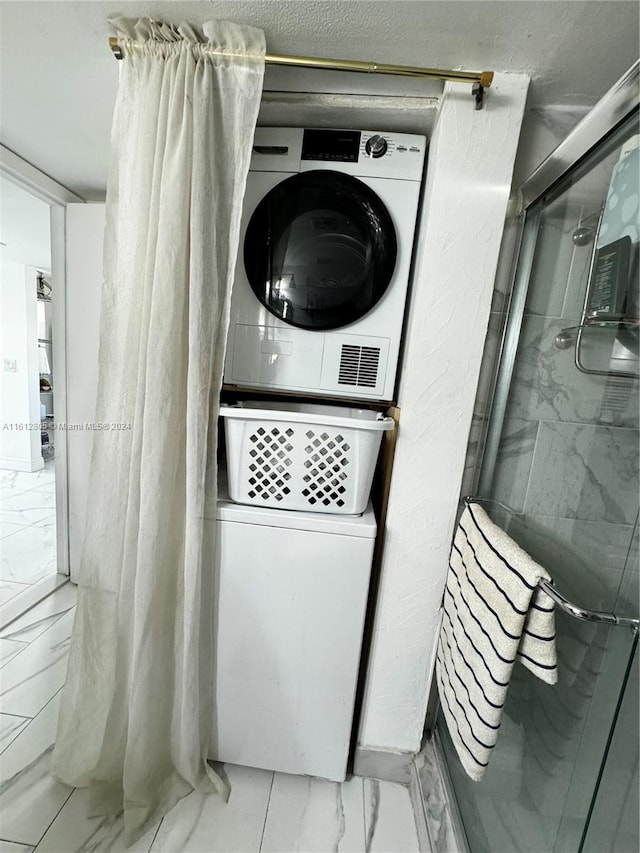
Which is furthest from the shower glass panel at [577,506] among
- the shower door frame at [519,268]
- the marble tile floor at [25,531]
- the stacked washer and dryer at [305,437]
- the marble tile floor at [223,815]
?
the marble tile floor at [25,531]

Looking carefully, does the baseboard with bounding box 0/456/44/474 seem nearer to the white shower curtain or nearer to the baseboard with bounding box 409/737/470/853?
the white shower curtain

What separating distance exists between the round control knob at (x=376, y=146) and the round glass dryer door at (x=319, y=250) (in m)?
0.10

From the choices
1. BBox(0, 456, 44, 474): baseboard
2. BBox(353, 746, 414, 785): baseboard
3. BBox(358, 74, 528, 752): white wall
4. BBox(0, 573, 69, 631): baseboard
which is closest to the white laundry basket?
BBox(358, 74, 528, 752): white wall

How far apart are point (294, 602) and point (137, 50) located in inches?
59.4

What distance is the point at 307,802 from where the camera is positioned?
1.19 meters

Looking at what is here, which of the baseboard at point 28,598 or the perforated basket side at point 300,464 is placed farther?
the baseboard at point 28,598

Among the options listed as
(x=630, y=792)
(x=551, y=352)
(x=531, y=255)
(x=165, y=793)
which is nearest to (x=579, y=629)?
(x=630, y=792)

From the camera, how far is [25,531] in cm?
272

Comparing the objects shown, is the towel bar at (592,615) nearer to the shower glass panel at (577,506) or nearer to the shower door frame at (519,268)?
the shower glass panel at (577,506)

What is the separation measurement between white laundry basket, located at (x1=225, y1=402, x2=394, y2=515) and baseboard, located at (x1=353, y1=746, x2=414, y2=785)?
2.79 feet

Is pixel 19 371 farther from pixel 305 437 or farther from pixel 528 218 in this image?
pixel 528 218

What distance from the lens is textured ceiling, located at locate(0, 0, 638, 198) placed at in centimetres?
84

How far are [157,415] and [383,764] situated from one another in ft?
4.41

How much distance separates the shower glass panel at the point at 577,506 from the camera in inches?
27.2
